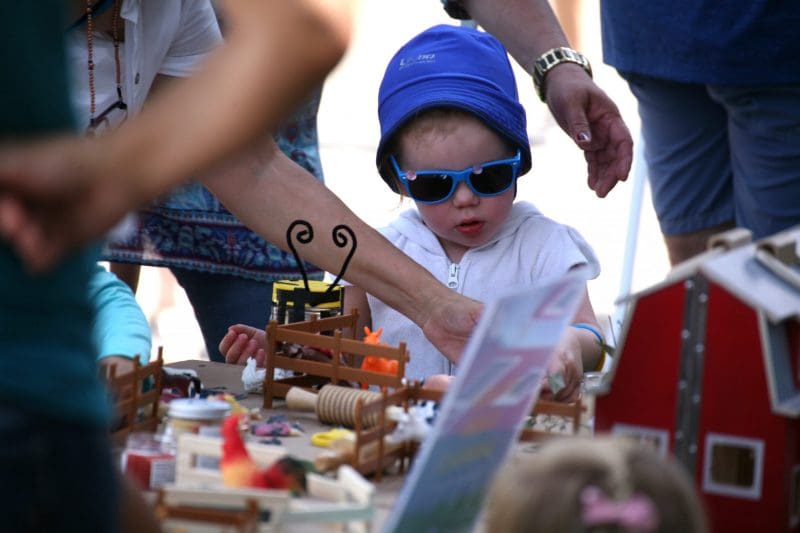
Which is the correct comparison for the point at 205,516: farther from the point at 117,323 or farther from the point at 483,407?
the point at 117,323

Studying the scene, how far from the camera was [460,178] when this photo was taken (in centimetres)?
242

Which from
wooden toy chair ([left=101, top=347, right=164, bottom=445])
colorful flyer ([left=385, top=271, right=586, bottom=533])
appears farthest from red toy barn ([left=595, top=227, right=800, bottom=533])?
wooden toy chair ([left=101, top=347, right=164, bottom=445])

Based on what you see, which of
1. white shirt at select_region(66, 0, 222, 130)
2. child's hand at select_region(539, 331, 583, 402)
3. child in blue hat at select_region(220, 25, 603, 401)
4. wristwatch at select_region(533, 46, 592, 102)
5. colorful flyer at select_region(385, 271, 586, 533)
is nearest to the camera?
colorful flyer at select_region(385, 271, 586, 533)

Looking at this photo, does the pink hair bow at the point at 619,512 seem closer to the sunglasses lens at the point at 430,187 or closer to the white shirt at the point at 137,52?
the sunglasses lens at the point at 430,187

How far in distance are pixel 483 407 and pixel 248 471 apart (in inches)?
11.1

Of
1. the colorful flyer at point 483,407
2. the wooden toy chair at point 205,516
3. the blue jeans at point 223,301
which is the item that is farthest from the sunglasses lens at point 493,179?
the wooden toy chair at point 205,516

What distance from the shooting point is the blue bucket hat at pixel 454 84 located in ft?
8.23

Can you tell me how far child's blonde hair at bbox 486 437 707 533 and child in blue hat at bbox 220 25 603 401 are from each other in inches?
51.5

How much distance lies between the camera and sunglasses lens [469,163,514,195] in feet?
7.95

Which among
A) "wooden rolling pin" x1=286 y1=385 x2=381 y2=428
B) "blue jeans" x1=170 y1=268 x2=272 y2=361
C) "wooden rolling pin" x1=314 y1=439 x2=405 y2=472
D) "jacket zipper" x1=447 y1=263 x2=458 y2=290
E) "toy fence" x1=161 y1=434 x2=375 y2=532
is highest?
"jacket zipper" x1=447 y1=263 x2=458 y2=290

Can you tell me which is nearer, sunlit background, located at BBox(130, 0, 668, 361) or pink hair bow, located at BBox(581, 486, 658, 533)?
pink hair bow, located at BBox(581, 486, 658, 533)

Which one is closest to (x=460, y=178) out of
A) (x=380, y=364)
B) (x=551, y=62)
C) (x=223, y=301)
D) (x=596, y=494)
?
(x=551, y=62)

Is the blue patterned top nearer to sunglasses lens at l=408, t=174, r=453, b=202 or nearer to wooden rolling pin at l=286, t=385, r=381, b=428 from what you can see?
sunglasses lens at l=408, t=174, r=453, b=202

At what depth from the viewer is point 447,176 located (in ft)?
7.89
